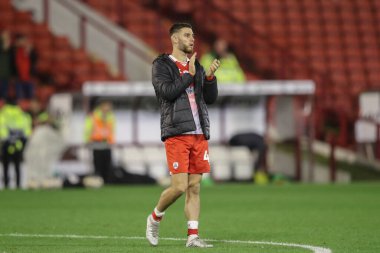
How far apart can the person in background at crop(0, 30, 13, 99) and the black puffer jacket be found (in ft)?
44.0

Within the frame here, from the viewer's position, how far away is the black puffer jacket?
8.36 m

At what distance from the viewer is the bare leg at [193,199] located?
27.9 feet

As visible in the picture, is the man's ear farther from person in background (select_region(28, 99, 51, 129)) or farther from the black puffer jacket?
person in background (select_region(28, 99, 51, 129))

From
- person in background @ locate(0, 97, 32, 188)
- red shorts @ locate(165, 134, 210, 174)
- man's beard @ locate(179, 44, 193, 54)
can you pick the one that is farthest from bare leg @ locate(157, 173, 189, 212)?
person in background @ locate(0, 97, 32, 188)

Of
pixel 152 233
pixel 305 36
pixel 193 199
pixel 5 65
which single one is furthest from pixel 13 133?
pixel 193 199

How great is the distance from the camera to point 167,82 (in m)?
8.41

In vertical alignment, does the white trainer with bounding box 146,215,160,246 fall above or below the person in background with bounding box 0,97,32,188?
below

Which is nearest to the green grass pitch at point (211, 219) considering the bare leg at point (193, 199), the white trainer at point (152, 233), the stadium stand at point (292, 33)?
the white trainer at point (152, 233)

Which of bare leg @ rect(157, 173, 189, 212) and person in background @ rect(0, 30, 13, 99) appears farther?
person in background @ rect(0, 30, 13, 99)

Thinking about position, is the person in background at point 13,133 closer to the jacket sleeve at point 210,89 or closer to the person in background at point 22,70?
the person in background at point 22,70

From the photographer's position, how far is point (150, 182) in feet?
71.3

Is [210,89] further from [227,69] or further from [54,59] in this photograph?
[54,59]

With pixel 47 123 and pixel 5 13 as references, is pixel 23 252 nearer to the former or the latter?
pixel 47 123

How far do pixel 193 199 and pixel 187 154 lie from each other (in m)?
0.38
